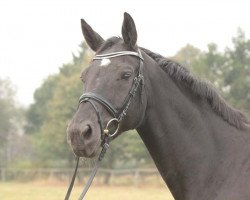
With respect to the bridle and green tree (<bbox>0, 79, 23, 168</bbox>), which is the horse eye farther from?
green tree (<bbox>0, 79, 23, 168</bbox>)

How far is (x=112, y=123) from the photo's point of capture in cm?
433

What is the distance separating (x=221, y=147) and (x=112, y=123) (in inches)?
44.8

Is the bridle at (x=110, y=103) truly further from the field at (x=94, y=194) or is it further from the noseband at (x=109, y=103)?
the field at (x=94, y=194)

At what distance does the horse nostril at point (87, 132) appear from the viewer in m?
4.02

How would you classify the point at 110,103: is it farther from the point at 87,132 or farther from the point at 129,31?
the point at 129,31

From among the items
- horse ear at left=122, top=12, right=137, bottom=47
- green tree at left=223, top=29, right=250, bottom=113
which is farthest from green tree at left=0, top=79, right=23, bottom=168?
horse ear at left=122, top=12, right=137, bottom=47

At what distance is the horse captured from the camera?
14.0 feet

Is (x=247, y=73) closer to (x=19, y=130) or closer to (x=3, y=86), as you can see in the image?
(x=3, y=86)

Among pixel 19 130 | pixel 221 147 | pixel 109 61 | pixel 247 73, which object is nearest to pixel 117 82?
pixel 109 61

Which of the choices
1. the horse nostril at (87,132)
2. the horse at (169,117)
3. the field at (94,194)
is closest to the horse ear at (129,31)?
the horse at (169,117)

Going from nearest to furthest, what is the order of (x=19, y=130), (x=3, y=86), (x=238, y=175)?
(x=238, y=175) → (x=3, y=86) → (x=19, y=130)

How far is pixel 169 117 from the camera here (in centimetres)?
464

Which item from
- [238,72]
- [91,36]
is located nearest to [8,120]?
[238,72]

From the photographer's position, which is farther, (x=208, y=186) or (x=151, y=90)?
(x=151, y=90)
